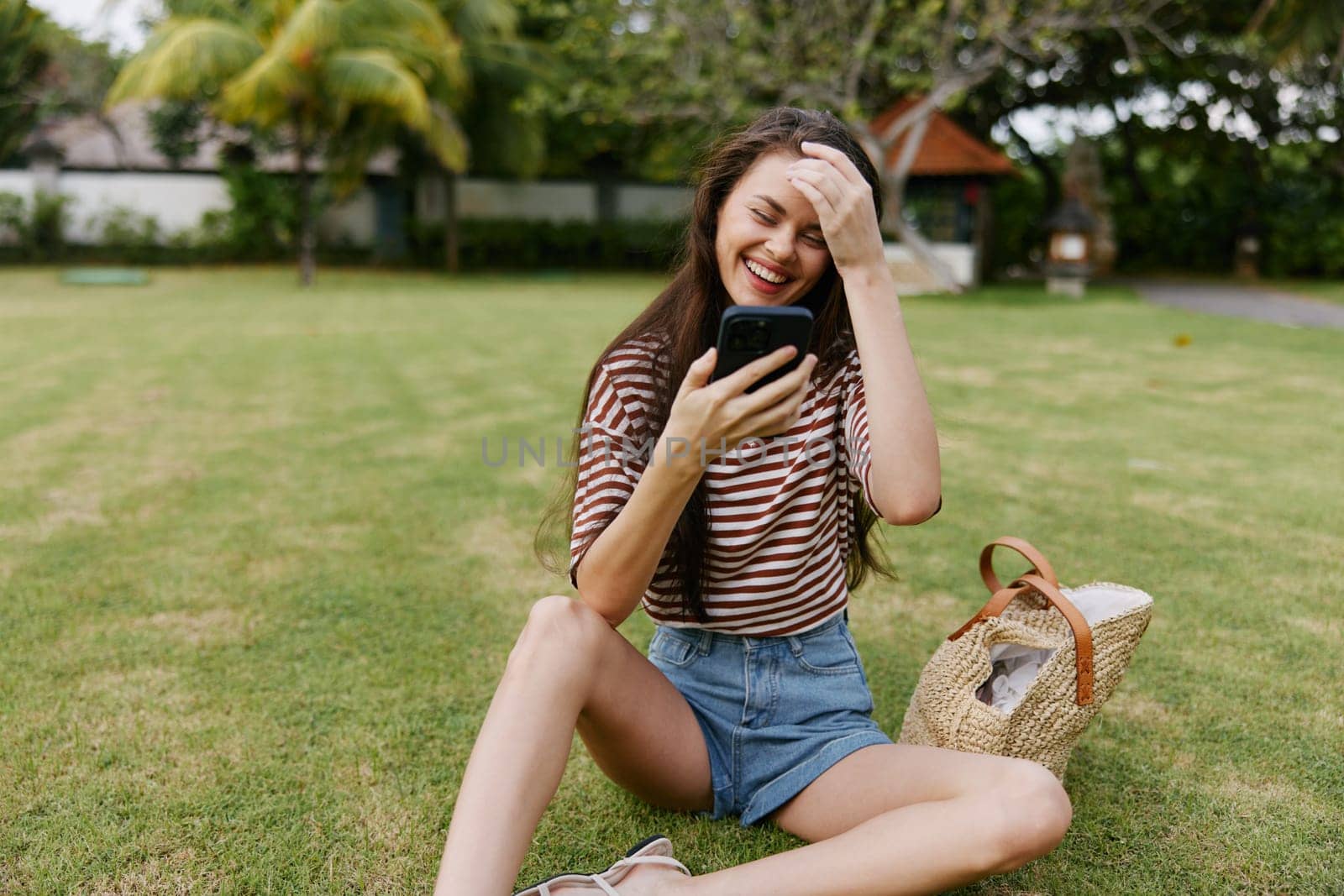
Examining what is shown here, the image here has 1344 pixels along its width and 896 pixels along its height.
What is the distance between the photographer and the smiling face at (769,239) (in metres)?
1.83

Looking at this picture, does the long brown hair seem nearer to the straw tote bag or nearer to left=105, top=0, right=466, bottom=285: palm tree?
the straw tote bag

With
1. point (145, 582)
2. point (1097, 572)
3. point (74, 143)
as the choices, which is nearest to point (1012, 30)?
point (1097, 572)

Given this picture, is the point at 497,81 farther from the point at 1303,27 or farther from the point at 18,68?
the point at 1303,27

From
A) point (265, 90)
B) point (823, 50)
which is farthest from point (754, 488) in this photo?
point (265, 90)

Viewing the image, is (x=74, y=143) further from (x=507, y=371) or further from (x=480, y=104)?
(x=507, y=371)

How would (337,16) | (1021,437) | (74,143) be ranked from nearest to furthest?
(1021,437) < (337,16) < (74,143)

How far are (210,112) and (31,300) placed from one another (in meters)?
8.63

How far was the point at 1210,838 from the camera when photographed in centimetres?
212

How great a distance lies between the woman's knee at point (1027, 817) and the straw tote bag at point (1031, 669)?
31 cm

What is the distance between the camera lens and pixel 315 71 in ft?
52.3

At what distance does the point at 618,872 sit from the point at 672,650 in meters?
0.46

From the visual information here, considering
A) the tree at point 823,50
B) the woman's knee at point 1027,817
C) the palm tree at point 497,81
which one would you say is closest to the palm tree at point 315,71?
the palm tree at point 497,81

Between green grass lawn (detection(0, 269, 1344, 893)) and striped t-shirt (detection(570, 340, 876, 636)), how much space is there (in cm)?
42

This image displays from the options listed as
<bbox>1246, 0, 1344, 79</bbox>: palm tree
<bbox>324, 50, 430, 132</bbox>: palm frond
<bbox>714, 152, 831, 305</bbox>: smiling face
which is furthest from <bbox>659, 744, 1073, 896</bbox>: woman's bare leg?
<bbox>324, 50, 430, 132</bbox>: palm frond
